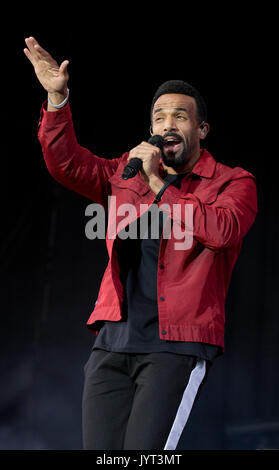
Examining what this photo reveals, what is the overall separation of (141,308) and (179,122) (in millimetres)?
593

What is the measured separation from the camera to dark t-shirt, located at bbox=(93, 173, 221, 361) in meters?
1.41

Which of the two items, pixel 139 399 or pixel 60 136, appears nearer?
pixel 139 399

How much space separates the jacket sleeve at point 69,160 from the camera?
1.58 metres

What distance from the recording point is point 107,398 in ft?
4.59

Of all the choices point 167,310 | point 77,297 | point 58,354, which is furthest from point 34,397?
point 167,310

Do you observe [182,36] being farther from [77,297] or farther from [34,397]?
[34,397]

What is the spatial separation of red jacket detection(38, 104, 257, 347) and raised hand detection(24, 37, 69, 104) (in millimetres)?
47

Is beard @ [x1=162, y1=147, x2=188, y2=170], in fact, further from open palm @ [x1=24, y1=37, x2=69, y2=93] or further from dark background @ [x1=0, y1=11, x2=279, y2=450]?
dark background @ [x1=0, y1=11, x2=279, y2=450]

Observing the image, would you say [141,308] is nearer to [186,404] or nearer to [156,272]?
[156,272]

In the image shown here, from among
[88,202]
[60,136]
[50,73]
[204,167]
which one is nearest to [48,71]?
[50,73]

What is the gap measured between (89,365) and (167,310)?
273 mm

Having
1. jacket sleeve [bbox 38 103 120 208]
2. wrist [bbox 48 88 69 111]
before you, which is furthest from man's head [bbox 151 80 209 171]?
wrist [bbox 48 88 69 111]

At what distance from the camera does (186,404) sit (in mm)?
1366

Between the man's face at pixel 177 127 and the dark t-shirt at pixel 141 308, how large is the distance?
18 cm
